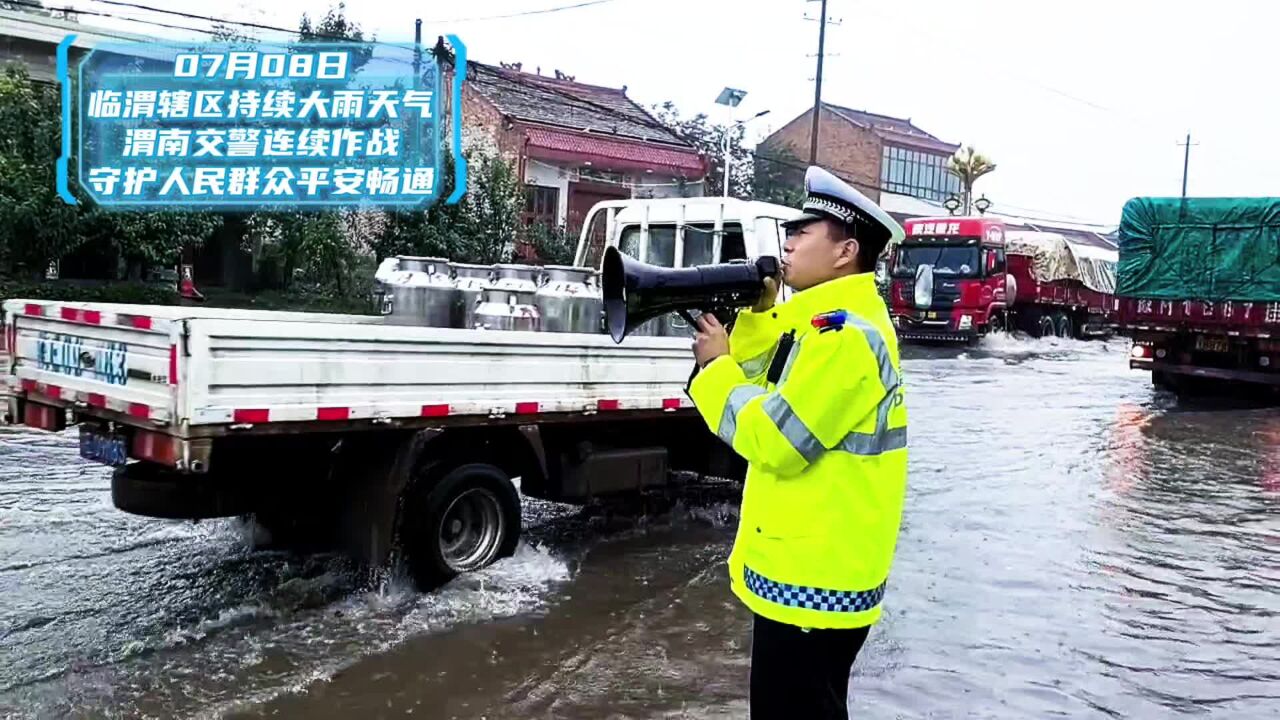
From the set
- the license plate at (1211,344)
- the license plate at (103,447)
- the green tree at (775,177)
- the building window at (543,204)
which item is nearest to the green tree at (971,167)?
the green tree at (775,177)

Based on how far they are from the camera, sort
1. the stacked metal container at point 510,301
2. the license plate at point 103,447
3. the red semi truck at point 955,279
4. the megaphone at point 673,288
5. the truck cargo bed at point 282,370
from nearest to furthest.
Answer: the megaphone at point 673,288
the truck cargo bed at point 282,370
the license plate at point 103,447
the stacked metal container at point 510,301
the red semi truck at point 955,279

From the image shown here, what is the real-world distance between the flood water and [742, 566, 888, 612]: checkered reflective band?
2104 mm

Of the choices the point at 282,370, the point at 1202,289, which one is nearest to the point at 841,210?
the point at 282,370

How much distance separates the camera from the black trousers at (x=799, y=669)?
7.71 ft

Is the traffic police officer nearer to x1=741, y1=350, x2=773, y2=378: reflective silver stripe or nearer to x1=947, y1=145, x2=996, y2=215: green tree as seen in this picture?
x1=741, y1=350, x2=773, y2=378: reflective silver stripe

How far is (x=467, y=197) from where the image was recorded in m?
22.4

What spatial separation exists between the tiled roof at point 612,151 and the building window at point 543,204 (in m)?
0.99

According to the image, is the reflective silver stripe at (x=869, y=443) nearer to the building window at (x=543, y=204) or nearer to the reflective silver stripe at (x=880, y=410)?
the reflective silver stripe at (x=880, y=410)

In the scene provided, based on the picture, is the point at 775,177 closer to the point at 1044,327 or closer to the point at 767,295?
the point at 1044,327

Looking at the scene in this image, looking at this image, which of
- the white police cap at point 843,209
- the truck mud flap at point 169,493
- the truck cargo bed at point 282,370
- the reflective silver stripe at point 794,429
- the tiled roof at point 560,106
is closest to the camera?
the reflective silver stripe at point 794,429

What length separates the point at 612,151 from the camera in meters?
29.1

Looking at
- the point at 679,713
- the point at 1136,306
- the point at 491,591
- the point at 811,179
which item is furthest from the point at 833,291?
the point at 1136,306

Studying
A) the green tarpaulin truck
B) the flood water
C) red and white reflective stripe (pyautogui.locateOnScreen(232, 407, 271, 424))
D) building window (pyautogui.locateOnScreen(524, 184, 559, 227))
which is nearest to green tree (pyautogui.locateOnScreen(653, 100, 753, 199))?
building window (pyautogui.locateOnScreen(524, 184, 559, 227))

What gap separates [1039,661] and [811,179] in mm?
→ 3421
